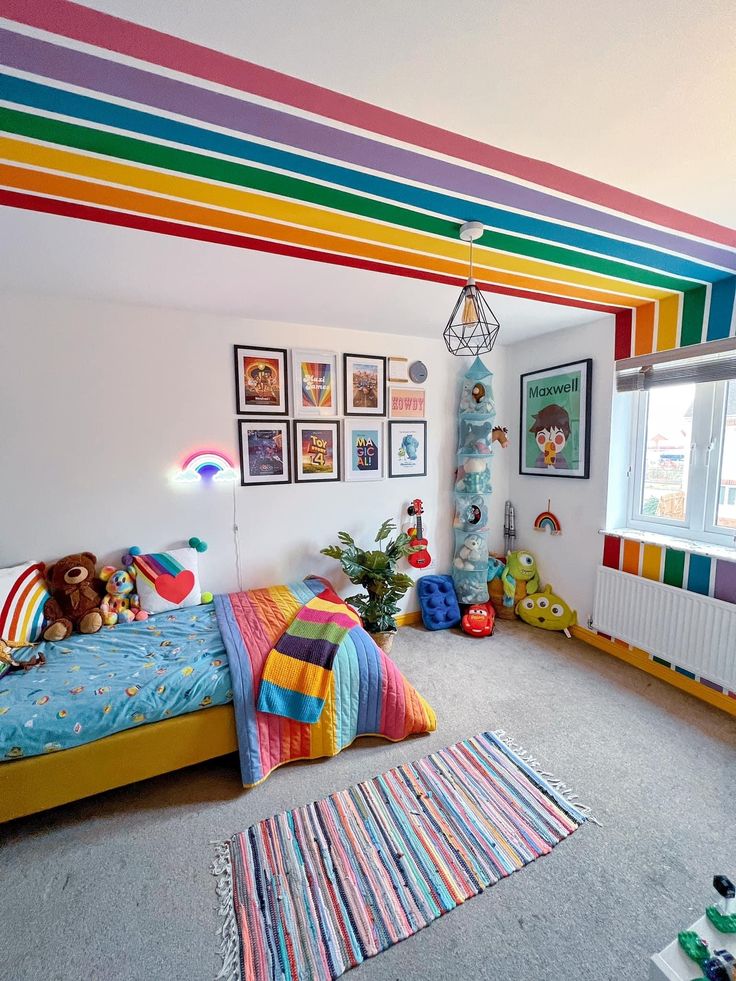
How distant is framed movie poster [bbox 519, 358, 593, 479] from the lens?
9.75 feet

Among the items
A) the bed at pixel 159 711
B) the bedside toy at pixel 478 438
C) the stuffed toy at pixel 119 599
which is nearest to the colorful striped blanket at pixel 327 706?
the bed at pixel 159 711

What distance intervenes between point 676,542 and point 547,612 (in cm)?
111

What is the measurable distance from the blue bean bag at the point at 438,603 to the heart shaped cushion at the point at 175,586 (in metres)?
1.79

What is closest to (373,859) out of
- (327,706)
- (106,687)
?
(327,706)

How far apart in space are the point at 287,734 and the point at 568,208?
2.49 meters

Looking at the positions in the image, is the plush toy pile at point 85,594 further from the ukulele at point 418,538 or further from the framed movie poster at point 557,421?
the framed movie poster at point 557,421

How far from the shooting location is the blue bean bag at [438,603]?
3.28m

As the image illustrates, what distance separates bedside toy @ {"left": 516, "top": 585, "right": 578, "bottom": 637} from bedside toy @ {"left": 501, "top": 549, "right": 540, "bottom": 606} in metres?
0.08

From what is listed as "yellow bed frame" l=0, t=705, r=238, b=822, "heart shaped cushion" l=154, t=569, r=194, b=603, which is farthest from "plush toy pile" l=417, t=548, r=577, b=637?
A: "yellow bed frame" l=0, t=705, r=238, b=822

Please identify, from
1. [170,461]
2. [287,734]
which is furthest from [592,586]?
[170,461]

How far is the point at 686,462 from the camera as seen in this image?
2.52m

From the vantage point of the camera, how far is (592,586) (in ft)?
9.89

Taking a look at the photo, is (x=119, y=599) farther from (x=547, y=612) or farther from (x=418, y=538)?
(x=547, y=612)

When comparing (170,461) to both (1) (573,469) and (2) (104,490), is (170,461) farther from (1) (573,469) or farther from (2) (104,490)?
(1) (573,469)
